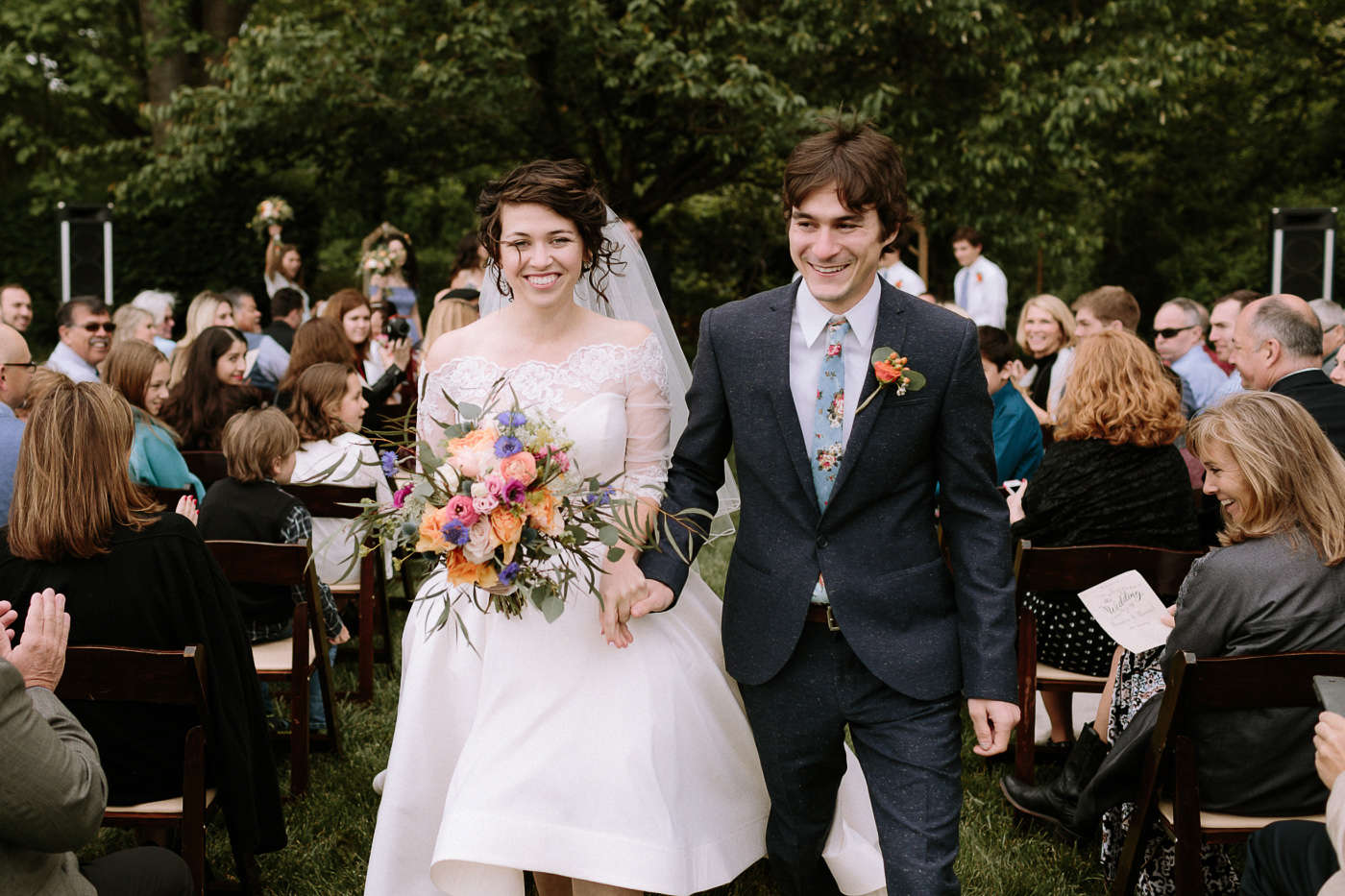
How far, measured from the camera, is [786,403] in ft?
9.00

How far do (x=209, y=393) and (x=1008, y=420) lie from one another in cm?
426

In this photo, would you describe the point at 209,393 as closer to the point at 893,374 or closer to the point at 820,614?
the point at 820,614

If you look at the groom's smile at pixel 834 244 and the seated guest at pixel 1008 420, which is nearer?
the groom's smile at pixel 834 244

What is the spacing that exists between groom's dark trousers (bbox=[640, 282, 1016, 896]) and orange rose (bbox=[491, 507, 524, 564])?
437mm

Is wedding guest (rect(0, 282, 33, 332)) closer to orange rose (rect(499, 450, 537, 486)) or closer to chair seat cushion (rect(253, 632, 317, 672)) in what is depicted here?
chair seat cushion (rect(253, 632, 317, 672))

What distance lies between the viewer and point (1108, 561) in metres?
4.17

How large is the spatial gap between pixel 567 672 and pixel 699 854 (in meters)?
0.57

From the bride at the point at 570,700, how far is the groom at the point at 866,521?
0.89 ft

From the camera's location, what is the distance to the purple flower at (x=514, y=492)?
8.23 feet

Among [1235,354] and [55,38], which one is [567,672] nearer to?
[1235,354]

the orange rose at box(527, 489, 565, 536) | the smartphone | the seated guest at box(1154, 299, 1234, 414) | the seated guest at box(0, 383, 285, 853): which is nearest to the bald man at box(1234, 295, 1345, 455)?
the seated guest at box(1154, 299, 1234, 414)

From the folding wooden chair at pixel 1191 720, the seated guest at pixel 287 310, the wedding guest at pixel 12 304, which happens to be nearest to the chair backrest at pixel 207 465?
the seated guest at pixel 287 310

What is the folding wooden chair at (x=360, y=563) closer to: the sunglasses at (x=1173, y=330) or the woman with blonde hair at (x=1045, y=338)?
the woman with blonde hair at (x=1045, y=338)

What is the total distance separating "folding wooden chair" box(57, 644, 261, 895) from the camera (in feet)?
10.3
